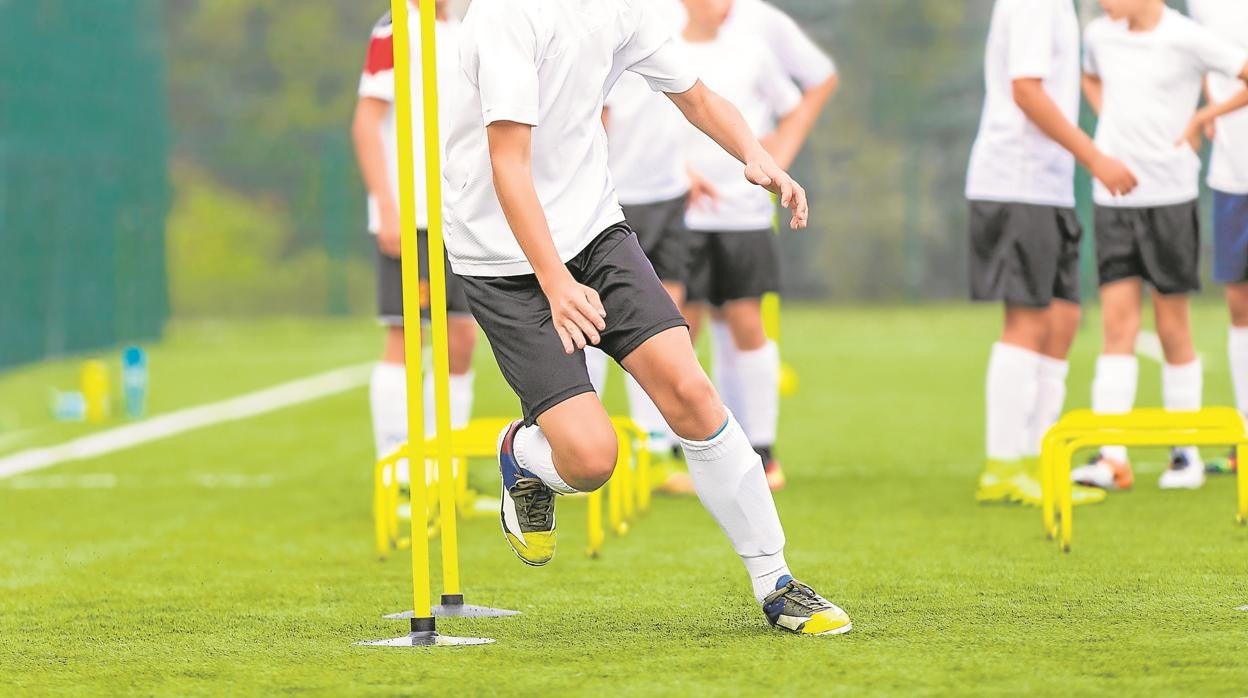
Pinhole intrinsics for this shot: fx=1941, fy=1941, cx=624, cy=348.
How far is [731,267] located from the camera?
7.97 m

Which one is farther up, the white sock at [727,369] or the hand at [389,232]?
the hand at [389,232]

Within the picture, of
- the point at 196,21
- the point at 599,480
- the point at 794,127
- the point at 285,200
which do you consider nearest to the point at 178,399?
the point at 794,127

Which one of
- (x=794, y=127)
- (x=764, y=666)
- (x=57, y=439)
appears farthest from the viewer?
(x=57, y=439)

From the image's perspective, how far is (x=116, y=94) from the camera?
18562 millimetres

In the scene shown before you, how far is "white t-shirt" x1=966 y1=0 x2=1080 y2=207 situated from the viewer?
7.05 metres

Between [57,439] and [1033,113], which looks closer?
[1033,113]

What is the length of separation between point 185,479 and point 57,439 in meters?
2.16

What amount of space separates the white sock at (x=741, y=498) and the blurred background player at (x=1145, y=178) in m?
2.98

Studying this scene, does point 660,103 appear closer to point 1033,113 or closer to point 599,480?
point 1033,113

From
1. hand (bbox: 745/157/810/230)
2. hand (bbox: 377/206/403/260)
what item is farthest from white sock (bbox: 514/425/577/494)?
hand (bbox: 377/206/403/260)

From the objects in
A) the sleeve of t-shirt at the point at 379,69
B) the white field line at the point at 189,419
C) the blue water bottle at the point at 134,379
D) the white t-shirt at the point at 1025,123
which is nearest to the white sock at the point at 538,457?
the sleeve of t-shirt at the point at 379,69

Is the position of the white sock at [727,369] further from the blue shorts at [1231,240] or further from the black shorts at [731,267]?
the blue shorts at [1231,240]

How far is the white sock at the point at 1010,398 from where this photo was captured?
7141mm

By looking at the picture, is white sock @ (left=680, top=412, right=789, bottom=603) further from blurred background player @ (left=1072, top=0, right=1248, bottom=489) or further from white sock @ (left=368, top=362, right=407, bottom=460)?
blurred background player @ (left=1072, top=0, right=1248, bottom=489)
